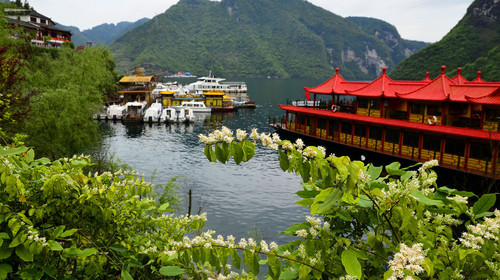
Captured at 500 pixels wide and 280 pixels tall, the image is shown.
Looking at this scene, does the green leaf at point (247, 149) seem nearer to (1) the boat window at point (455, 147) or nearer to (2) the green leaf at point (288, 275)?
(2) the green leaf at point (288, 275)

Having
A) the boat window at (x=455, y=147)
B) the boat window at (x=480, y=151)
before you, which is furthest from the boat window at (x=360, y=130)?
the boat window at (x=480, y=151)

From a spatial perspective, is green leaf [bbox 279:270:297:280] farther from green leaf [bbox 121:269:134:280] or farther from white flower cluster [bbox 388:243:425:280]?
green leaf [bbox 121:269:134:280]

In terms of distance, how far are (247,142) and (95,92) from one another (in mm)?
39426

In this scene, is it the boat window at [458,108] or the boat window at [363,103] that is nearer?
the boat window at [458,108]

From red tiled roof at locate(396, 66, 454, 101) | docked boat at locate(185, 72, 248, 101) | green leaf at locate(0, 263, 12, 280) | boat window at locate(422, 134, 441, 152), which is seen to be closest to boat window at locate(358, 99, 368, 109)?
red tiled roof at locate(396, 66, 454, 101)

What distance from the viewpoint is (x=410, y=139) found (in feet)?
103

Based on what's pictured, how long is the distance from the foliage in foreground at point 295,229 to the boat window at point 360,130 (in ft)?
111

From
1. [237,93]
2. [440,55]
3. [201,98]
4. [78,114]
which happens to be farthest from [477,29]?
[78,114]

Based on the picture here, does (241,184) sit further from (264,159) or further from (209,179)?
(264,159)

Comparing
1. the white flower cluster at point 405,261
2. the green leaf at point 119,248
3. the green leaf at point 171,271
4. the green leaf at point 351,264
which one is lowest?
the green leaf at point 119,248

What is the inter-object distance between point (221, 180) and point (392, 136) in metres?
16.6

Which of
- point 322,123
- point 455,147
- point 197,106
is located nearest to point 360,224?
point 455,147

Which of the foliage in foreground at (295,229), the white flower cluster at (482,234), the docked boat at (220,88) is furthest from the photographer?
the docked boat at (220,88)

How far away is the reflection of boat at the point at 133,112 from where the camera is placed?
6316 centimetres
